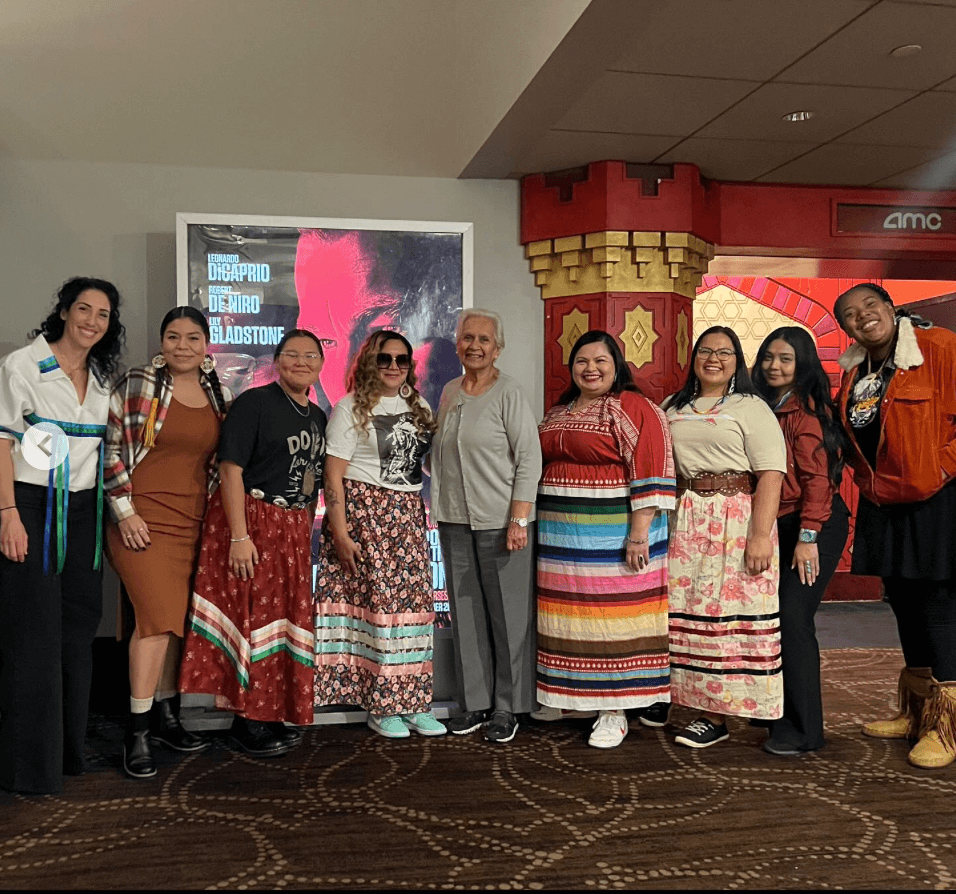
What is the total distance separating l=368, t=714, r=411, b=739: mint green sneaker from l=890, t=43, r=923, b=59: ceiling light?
9.52 feet

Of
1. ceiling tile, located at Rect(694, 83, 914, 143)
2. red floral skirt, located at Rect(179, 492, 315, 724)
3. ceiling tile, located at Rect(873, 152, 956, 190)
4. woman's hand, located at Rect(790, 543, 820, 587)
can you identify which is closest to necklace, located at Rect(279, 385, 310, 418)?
red floral skirt, located at Rect(179, 492, 315, 724)

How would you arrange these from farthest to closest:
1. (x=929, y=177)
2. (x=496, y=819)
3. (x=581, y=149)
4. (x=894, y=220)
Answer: (x=894, y=220), (x=929, y=177), (x=581, y=149), (x=496, y=819)

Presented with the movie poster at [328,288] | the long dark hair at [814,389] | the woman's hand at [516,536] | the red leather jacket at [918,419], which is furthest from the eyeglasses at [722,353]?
the movie poster at [328,288]

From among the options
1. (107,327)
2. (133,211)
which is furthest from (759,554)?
(133,211)

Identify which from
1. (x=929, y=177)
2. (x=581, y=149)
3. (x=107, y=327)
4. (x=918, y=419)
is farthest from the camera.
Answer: (x=929, y=177)

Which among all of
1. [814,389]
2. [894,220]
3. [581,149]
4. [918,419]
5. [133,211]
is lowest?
[918,419]

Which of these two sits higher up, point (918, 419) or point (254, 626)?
point (918, 419)

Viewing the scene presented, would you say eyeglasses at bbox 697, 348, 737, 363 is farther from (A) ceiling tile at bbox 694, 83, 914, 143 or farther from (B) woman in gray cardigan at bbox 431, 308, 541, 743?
(A) ceiling tile at bbox 694, 83, 914, 143

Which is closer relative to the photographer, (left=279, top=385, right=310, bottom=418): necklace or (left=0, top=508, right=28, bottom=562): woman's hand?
(left=0, top=508, right=28, bottom=562): woman's hand

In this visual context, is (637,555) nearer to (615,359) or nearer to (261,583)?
(615,359)

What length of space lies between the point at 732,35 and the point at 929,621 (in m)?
2.10

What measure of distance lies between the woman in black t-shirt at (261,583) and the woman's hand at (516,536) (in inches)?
28.5

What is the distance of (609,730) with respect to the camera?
3152mm

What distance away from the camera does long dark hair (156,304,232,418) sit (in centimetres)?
291
